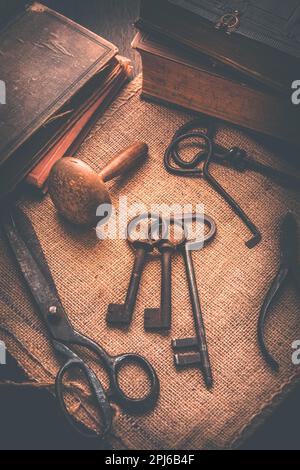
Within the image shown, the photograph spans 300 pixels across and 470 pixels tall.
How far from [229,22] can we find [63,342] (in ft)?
3.05

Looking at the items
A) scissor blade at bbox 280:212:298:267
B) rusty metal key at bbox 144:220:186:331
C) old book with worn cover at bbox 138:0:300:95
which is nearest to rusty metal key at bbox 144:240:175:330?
rusty metal key at bbox 144:220:186:331

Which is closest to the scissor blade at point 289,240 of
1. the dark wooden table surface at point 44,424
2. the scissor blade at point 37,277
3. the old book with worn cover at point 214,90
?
the old book with worn cover at point 214,90

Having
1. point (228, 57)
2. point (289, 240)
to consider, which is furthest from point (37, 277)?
point (228, 57)

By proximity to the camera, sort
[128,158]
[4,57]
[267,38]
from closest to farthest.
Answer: [267,38] → [128,158] → [4,57]

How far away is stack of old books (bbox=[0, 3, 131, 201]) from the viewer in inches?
58.4

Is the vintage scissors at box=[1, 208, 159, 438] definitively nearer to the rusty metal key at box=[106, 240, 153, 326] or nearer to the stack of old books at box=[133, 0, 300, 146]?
the rusty metal key at box=[106, 240, 153, 326]

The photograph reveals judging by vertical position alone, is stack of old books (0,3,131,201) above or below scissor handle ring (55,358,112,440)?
above

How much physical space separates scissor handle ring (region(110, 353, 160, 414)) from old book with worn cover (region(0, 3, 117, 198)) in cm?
57

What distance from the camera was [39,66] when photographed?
5.21 ft

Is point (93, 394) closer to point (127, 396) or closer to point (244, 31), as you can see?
point (127, 396)

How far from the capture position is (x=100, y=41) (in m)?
1.63
